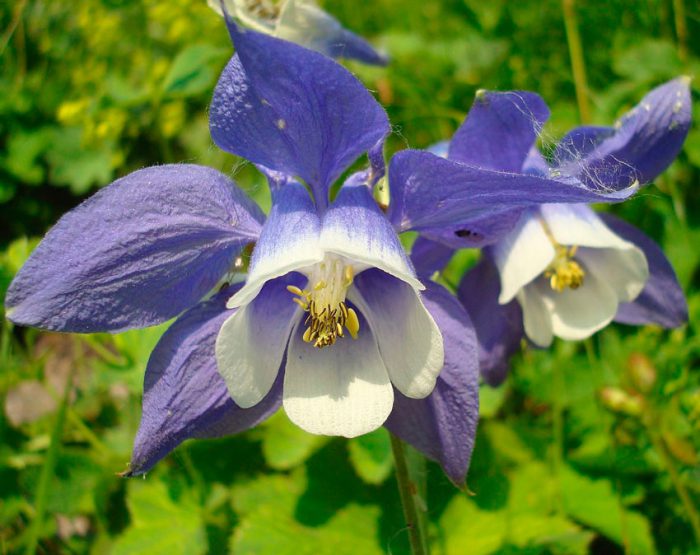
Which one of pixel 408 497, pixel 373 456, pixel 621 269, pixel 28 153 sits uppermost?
pixel 621 269

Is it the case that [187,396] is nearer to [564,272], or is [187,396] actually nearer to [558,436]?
[564,272]

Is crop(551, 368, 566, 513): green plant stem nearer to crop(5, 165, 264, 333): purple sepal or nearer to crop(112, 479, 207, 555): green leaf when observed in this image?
crop(112, 479, 207, 555): green leaf

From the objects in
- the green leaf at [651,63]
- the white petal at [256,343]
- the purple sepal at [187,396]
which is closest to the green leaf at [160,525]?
the purple sepal at [187,396]

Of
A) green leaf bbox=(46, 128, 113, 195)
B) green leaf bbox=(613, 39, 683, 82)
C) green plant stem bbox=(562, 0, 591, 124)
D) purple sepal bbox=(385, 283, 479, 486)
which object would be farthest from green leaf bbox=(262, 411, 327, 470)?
green leaf bbox=(613, 39, 683, 82)

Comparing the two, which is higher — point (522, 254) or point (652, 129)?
point (652, 129)

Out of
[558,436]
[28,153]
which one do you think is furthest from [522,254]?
[28,153]

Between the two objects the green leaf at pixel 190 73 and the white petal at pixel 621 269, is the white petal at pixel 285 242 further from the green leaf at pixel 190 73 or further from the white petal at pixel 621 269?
the green leaf at pixel 190 73

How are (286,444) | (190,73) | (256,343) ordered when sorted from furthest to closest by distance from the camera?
1. (190,73)
2. (286,444)
3. (256,343)

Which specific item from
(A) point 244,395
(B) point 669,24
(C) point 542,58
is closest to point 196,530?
(A) point 244,395
